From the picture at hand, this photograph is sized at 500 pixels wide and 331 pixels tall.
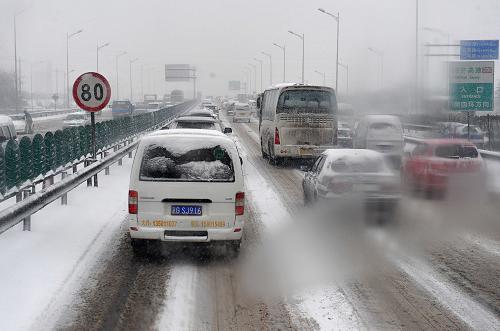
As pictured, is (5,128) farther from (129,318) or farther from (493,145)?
(493,145)

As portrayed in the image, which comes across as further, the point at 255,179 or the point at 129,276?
the point at 255,179

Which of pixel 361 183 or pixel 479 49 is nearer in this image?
pixel 361 183

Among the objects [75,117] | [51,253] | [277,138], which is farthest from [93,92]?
[75,117]

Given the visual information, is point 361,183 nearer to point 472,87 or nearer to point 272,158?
point 272,158

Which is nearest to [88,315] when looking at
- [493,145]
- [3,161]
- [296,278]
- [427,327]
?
[296,278]

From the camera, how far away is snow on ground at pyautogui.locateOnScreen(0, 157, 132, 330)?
24.0 feet

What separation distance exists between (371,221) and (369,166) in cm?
103

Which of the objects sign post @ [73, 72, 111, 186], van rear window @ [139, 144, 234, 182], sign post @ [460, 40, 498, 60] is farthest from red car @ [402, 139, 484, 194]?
sign post @ [460, 40, 498, 60]

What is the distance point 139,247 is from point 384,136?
18.7 metres

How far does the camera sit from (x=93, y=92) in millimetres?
15586

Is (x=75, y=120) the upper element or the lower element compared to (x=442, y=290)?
Answer: upper

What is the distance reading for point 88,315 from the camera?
23.2ft

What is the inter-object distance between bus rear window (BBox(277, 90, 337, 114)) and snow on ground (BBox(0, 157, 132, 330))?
1003cm

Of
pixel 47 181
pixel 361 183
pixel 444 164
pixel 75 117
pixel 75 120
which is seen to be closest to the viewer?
pixel 361 183
